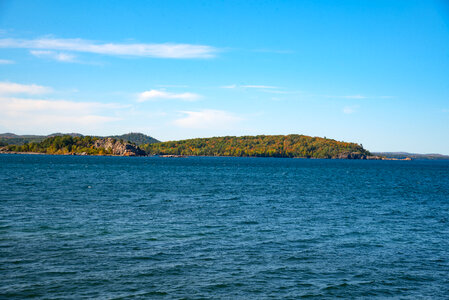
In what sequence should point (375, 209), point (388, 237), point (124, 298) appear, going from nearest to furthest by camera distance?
point (124, 298) → point (388, 237) → point (375, 209)

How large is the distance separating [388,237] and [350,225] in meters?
5.41

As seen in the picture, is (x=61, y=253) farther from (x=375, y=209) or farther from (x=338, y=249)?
(x=375, y=209)

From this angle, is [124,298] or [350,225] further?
[350,225]

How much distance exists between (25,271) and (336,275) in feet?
59.8

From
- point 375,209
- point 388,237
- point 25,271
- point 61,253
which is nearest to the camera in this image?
point 25,271

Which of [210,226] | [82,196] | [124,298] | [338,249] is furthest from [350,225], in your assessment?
[82,196]

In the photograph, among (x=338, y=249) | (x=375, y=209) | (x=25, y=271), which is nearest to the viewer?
(x=25, y=271)

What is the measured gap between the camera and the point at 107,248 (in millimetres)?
26703

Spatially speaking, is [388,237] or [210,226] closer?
[388,237]

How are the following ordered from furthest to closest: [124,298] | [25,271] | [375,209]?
[375,209]
[25,271]
[124,298]

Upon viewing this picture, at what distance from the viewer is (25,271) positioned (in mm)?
21516

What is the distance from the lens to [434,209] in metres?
53.3

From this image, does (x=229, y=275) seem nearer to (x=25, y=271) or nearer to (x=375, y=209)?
(x=25, y=271)

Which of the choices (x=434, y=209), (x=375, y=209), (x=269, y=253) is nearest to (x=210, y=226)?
(x=269, y=253)
